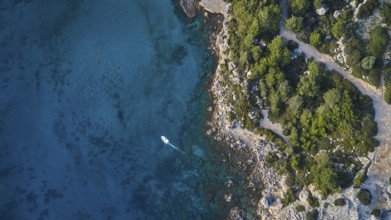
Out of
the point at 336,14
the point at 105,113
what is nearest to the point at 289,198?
the point at 336,14

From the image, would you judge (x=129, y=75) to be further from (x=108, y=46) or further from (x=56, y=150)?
(x=56, y=150)

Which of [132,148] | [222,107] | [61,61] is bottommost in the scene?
[132,148]

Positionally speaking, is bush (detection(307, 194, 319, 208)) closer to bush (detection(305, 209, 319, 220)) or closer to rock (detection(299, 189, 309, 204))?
rock (detection(299, 189, 309, 204))

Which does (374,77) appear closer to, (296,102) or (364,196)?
(296,102)

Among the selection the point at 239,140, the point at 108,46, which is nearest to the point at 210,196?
the point at 239,140

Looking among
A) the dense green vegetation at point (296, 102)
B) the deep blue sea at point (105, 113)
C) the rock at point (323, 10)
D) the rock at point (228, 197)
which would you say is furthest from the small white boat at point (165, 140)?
the rock at point (323, 10)

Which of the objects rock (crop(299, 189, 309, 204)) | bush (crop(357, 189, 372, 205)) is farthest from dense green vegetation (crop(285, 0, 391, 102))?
rock (crop(299, 189, 309, 204))
